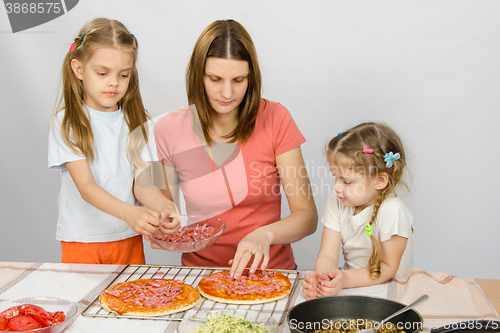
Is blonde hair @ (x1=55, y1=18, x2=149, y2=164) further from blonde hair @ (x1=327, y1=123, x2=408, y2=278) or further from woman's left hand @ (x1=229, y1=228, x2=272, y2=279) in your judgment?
blonde hair @ (x1=327, y1=123, x2=408, y2=278)

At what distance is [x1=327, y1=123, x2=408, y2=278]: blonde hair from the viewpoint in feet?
5.63

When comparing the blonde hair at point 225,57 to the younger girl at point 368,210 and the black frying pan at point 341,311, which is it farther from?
the black frying pan at point 341,311

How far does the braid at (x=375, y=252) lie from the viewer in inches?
62.3

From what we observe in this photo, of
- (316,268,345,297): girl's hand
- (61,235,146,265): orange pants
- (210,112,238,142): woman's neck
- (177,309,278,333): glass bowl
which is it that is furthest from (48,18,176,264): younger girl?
(316,268,345,297): girl's hand

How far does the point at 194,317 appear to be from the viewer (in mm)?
1299

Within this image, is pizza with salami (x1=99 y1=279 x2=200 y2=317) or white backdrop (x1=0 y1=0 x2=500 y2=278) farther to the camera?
white backdrop (x1=0 y1=0 x2=500 y2=278)

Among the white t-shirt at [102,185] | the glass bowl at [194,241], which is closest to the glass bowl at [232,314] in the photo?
the glass bowl at [194,241]

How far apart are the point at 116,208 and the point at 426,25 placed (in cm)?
205

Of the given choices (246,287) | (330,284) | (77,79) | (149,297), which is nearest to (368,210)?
(330,284)

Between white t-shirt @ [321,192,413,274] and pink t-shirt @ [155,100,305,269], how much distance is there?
0.33 m

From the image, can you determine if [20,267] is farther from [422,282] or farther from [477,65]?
[477,65]

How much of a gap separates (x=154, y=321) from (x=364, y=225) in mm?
836

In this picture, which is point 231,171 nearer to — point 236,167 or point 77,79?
point 236,167

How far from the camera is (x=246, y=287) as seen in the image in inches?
59.6
